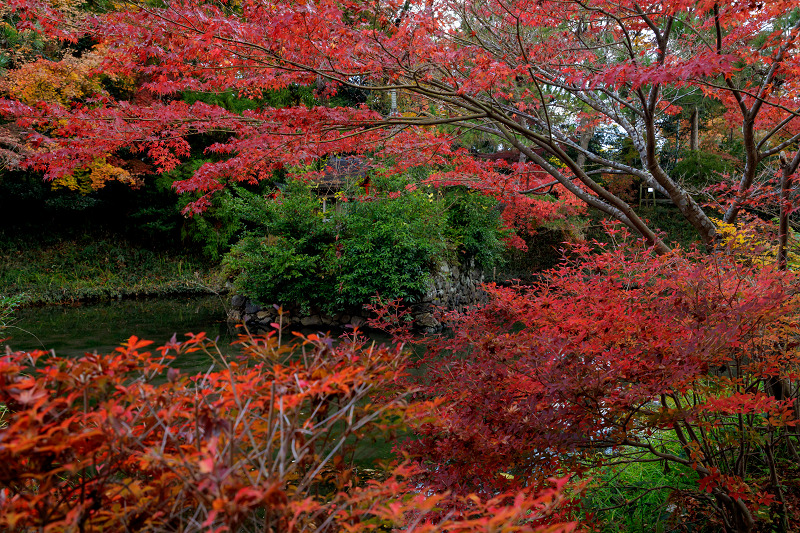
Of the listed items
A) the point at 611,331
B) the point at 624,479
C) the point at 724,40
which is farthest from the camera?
the point at 724,40

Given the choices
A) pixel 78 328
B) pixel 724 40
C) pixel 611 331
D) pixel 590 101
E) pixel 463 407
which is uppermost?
pixel 724 40

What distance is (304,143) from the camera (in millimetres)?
3418

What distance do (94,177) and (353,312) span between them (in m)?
9.05

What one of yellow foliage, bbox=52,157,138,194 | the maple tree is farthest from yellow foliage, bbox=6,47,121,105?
the maple tree

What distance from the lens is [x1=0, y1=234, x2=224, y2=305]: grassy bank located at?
43.2 feet

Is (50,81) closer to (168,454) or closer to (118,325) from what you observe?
(118,325)

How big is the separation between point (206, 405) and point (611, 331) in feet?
5.45

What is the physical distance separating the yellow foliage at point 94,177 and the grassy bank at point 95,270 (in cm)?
228

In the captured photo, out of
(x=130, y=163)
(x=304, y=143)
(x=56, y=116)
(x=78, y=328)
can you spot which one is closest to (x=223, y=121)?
(x=304, y=143)

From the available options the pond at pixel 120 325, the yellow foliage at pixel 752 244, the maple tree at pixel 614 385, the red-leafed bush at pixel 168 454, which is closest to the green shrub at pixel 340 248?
the pond at pixel 120 325

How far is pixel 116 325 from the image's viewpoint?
9.84m

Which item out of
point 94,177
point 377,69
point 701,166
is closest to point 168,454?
point 377,69

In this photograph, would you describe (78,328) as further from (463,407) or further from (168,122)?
(463,407)

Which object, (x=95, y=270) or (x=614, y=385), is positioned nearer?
(x=614, y=385)
